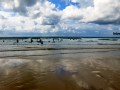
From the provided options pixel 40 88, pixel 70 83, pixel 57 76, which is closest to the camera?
pixel 40 88

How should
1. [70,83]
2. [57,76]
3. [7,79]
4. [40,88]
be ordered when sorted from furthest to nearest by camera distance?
[57,76]
[7,79]
[70,83]
[40,88]

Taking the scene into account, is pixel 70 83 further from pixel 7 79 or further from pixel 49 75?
pixel 7 79

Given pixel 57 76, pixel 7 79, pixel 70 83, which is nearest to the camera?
pixel 70 83

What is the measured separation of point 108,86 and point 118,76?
3149 mm

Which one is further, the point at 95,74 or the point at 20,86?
the point at 95,74

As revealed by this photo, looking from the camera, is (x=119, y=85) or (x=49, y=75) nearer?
(x=119, y=85)

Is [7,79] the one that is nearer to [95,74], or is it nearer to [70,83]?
[70,83]

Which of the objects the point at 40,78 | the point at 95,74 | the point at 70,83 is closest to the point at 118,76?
the point at 95,74

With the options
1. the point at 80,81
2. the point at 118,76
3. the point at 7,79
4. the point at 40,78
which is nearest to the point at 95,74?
the point at 118,76

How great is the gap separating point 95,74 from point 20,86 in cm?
603

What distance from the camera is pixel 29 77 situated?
46.4ft

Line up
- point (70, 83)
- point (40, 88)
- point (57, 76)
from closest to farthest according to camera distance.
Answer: point (40, 88)
point (70, 83)
point (57, 76)

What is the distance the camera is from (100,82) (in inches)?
502

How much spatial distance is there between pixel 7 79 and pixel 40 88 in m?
3.09
